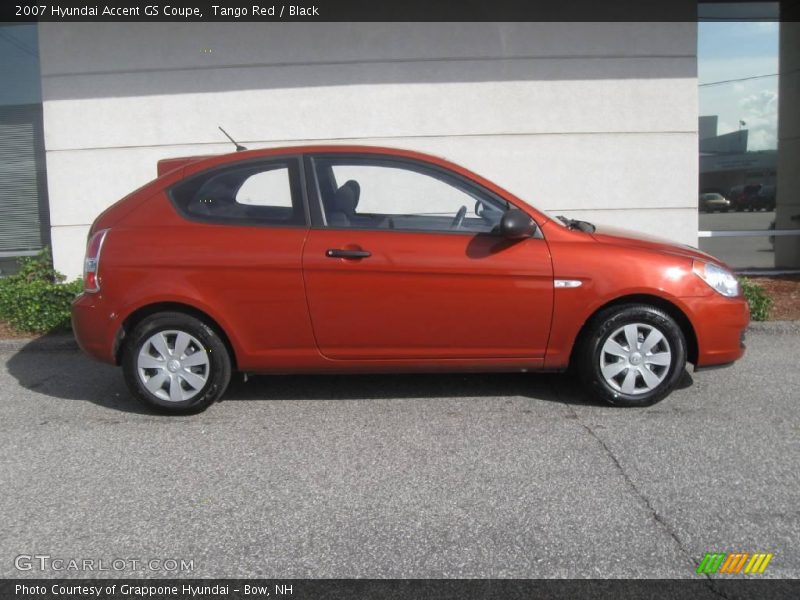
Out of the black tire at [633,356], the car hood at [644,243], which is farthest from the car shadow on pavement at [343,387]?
the car hood at [644,243]

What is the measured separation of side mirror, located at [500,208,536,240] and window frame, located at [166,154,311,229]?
1.24m

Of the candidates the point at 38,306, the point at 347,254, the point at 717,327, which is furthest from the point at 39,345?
the point at 717,327

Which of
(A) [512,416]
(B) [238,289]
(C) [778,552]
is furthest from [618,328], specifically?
(B) [238,289]

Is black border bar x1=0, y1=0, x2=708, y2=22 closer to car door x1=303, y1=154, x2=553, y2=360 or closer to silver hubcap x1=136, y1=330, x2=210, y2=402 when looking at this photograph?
car door x1=303, y1=154, x2=553, y2=360

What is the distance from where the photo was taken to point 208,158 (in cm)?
524

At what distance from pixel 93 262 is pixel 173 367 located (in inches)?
33.7

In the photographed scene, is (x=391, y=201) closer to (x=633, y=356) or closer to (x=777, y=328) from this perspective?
(x=633, y=356)

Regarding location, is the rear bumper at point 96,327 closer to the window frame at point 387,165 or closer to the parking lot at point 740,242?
the window frame at point 387,165

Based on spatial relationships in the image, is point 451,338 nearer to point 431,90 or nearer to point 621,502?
point 621,502

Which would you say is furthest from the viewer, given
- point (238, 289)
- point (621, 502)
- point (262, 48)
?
point (262, 48)

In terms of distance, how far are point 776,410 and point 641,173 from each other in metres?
4.13

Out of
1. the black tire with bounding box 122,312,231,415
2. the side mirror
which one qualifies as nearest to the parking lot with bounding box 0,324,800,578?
the black tire with bounding box 122,312,231,415

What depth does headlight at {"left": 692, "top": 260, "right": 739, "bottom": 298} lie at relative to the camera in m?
4.97

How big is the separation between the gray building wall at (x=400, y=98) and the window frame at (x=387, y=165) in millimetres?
3460
